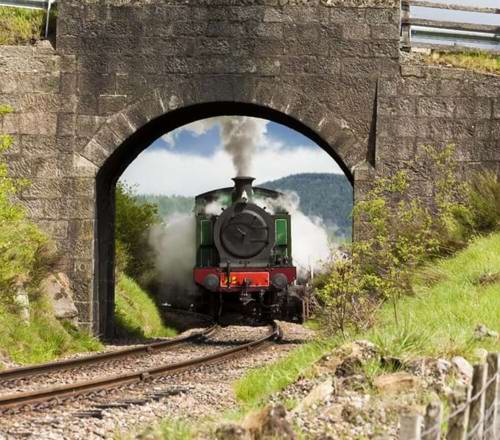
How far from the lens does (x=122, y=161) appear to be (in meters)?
17.3

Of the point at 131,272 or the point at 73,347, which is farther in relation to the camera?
the point at 131,272

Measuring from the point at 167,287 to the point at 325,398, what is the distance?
917 inches

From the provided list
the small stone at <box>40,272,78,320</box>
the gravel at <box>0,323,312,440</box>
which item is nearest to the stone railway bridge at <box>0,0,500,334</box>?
the small stone at <box>40,272,78,320</box>

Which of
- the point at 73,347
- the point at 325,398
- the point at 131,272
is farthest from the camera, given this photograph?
the point at 131,272

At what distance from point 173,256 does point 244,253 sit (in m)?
7.49

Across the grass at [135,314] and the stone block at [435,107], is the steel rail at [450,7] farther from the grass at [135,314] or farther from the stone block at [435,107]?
the grass at [135,314]

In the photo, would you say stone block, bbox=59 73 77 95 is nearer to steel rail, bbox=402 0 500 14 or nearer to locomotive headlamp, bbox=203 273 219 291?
steel rail, bbox=402 0 500 14

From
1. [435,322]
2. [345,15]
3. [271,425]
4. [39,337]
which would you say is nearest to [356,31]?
[345,15]

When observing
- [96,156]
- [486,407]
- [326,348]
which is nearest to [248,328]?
[96,156]

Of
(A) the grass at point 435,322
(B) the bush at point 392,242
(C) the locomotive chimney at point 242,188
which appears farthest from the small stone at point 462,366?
(C) the locomotive chimney at point 242,188

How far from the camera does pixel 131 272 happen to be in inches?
1141

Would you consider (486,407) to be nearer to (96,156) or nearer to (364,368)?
(364,368)

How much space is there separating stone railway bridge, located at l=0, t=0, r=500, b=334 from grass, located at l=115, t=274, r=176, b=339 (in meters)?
5.73

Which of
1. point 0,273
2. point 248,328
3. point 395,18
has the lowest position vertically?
point 248,328
